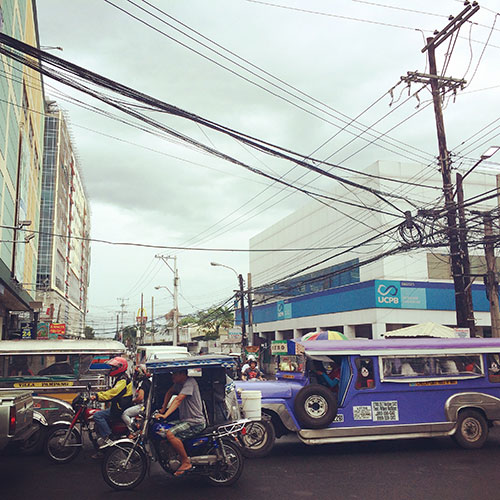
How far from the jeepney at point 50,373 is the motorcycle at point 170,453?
326 centimetres

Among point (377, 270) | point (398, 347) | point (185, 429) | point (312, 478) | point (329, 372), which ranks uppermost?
point (377, 270)

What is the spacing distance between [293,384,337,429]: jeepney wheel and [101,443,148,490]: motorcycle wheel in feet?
11.4

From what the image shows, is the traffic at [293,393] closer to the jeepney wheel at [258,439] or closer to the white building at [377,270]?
the jeepney wheel at [258,439]

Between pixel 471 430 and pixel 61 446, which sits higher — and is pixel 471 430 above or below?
below

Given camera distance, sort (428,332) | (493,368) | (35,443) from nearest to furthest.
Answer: (35,443), (493,368), (428,332)

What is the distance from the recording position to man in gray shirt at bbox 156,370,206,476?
7.86 meters

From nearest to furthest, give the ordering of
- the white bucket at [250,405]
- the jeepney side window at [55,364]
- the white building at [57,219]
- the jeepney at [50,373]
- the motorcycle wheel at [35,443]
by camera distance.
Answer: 1. the white bucket at [250,405]
2. the motorcycle wheel at [35,443]
3. the jeepney at [50,373]
4. the jeepney side window at [55,364]
5. the white building at [57,219]

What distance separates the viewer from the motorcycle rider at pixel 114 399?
8805 millimetres

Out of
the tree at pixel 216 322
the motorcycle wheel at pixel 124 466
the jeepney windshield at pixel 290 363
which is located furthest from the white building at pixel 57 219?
the motorcycle wheel at pixel 124 466

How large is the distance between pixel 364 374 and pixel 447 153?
985 centimetres

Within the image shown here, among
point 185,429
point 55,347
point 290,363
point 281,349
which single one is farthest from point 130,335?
point 185,429

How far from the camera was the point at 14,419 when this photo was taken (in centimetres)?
819

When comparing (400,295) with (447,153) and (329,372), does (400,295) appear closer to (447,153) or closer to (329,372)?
(447,153)

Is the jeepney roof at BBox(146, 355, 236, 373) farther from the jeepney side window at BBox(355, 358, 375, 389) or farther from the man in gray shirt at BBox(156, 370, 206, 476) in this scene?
the jeepney side window at BBox(355, 358, 375, 389)
